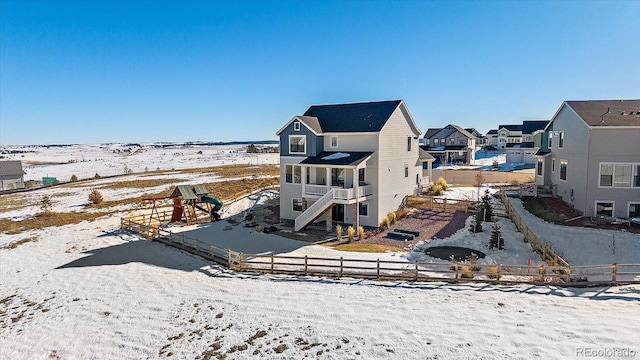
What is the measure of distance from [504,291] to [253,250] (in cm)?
1349

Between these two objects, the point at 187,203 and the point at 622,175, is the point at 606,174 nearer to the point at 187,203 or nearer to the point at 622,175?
the point at 622,175

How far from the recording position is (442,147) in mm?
64312

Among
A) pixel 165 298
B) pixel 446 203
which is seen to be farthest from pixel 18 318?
pixel 446 203

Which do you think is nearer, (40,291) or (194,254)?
(40,291)

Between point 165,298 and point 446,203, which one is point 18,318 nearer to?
point 165,298

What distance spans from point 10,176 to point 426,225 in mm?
60231

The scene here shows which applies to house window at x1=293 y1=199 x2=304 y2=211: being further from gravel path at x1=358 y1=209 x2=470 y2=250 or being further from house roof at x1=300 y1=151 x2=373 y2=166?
gravel path at x1=358 y1=209 x2=470 y2=250

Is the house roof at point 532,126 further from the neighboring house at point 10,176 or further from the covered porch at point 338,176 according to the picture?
the neighboring house at point 10,176

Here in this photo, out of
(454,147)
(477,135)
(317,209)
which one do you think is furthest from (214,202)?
(477,135)

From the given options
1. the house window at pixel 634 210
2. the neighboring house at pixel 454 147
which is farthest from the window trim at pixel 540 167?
the neighboring house at pixel 454 147

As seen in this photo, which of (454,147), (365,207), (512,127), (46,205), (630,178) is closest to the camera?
(630,178)

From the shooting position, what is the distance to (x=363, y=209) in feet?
86.3

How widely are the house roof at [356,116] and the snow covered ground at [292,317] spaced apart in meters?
13.5

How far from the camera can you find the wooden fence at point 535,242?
16.5m
